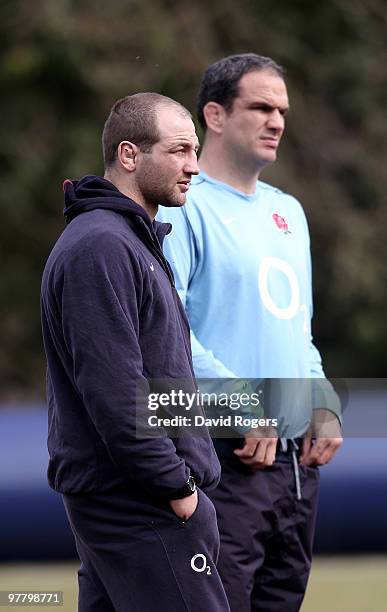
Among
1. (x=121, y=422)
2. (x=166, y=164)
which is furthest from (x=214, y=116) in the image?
(x=121, y=422)

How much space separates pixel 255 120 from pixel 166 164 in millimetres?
814

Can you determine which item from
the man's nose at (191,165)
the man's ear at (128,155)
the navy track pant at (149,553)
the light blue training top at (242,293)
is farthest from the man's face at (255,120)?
the navy track pant at (149,553)

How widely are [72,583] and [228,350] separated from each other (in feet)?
9.88

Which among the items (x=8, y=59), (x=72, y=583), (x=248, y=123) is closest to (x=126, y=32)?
(x=8, y=59)

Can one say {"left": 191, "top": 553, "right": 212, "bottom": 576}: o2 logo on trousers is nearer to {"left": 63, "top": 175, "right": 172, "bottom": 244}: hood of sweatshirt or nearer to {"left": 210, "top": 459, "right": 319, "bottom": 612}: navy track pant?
{"left": 210, "top": 459, "right": 319, "bottom": 612}: navy track pant

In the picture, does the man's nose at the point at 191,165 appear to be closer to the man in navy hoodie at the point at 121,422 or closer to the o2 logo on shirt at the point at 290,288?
the man in navy hoodie at the point at 121,422

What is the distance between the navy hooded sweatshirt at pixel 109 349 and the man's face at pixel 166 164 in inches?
4.2

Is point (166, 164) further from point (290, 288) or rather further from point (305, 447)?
point (305, 447)

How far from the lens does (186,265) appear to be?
3.63m

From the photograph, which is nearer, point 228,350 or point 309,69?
point 228,350

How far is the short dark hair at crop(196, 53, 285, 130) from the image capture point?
3.97m

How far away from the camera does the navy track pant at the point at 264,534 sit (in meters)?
3.59

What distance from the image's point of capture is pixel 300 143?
15.1m

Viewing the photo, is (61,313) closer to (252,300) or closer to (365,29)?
(252,300)
